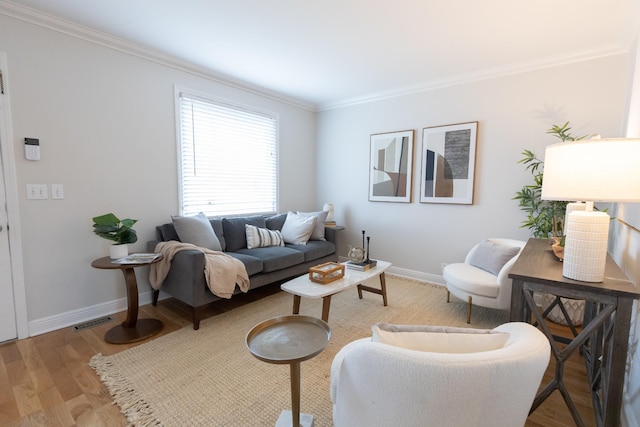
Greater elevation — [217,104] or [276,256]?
[217,104]

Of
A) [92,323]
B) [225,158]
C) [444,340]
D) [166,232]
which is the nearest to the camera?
[444,340]

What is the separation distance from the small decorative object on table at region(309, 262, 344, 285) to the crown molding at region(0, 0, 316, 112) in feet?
8.34

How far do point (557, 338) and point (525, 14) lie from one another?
92.9 inches

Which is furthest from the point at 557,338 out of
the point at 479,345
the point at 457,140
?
the point at 457,140

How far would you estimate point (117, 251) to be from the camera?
7.81 feet

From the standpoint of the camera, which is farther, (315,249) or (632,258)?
(315,249)

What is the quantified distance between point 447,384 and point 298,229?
3.06 meters

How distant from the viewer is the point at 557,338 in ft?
6.56

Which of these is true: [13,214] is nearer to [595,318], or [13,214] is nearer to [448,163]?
[595,318]

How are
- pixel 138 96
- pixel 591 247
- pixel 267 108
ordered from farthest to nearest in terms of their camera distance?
pixel 267 108 < pixel 138 96 < pixel 591 247

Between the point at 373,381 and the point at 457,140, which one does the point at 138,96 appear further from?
the point at 457,140

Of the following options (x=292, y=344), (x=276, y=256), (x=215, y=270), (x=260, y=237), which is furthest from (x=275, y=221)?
(x=292, y=344)

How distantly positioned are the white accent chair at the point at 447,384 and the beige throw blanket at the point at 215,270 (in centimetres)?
192

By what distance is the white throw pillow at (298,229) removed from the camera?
3.70 m
